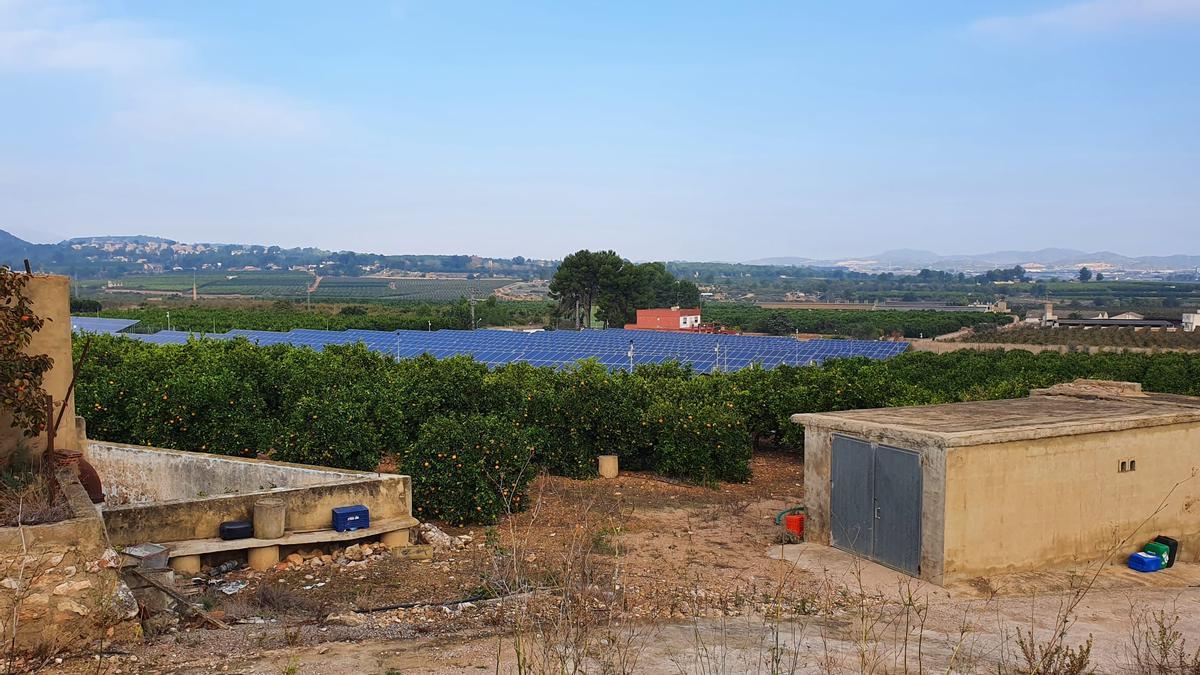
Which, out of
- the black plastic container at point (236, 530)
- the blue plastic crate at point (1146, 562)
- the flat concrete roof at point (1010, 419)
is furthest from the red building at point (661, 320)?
the black plastic container at point (236, 530)

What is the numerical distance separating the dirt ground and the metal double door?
0.79ft

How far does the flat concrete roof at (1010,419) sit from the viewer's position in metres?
9.88

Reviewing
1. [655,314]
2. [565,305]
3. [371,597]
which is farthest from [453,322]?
[371,597]

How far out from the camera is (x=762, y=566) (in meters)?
10.4

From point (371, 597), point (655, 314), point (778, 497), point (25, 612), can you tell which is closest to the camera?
point (25, 612)

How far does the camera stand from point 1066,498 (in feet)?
34.2

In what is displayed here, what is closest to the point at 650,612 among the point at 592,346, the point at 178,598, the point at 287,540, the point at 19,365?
the point at 178,598

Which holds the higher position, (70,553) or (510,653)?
(70,553)

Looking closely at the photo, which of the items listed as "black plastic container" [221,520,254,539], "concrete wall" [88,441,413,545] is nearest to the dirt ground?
"black plastic container" [221,520,254,539]

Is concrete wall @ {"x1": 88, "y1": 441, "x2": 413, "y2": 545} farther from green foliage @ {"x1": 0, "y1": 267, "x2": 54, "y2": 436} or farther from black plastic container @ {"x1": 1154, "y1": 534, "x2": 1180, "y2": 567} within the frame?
black plastic container @ {"x1": 1154, "y1": 534, "x2": 1180, "y2": 567}

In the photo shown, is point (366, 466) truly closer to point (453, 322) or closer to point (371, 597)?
point (371, 597)

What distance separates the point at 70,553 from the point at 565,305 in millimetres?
70356

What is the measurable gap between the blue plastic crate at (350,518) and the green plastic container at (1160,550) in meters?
9.48

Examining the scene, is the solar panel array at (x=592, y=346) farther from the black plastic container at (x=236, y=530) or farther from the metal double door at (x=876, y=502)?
the black plastic container at (x=236, y=530)
